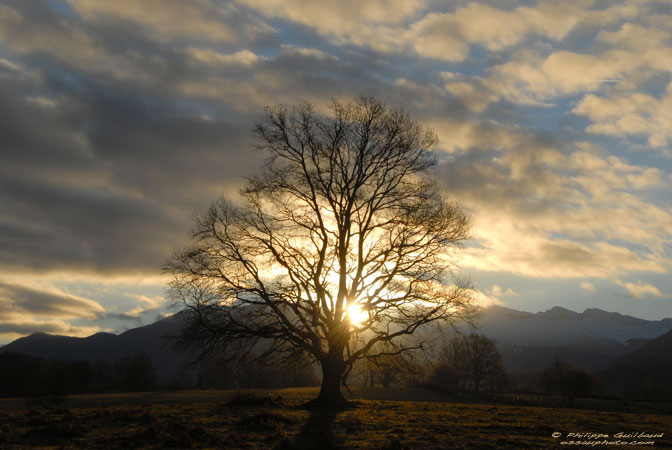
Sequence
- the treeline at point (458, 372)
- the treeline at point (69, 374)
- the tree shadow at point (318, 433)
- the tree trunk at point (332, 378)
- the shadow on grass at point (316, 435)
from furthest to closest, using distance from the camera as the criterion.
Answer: the treeline at point (69, 374), the treeline at point (458, 372), the tree trunk at point (332, 378), the tree shadow at point (318, 433), the shadow on grass at point (316, 435)

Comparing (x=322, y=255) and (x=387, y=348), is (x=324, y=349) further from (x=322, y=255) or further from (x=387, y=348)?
(x=322, y=255)

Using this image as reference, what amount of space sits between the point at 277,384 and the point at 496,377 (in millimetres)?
51285

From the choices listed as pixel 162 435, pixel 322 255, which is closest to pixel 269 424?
pixel 162 435

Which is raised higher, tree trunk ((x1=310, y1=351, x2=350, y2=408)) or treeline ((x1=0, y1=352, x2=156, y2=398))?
tree trunk ((x1=310, y1=351, x2=350, y2=408))

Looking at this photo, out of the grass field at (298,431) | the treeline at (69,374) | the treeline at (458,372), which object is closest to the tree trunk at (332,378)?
the grass field at (298,431)

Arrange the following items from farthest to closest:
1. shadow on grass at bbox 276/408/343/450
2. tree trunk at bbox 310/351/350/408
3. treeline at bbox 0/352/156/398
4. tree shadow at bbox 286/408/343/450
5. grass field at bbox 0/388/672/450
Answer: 1. treeline at bbox 0/352/156/398
2. tree trunk at bbox 310/351/350/408
3. grass field at bbox 0/388/672/450
4. tree shadow at bbox 286/408/343/450
5. shadow on grass at bbox 276/408/343/450

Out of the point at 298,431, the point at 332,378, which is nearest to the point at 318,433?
the point at 298,431

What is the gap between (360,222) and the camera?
26.4 meters

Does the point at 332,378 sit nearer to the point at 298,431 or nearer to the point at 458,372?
the point at 298,431

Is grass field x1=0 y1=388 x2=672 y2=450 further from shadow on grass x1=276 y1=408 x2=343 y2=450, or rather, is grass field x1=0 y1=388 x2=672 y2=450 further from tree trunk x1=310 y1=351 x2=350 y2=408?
tree trunk x1=310 y1=351 x2=350 y2=408

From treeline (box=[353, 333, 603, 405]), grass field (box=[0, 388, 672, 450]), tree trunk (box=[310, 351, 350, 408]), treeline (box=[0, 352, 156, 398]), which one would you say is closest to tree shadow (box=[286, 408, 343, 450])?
grass field (box=[0, 388, 672, 450])

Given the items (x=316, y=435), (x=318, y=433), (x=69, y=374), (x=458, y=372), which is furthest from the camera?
(x=69, y=374)

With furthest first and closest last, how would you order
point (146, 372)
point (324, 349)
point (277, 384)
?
point (277, 384) → point (146, 372) → point (324, 349)

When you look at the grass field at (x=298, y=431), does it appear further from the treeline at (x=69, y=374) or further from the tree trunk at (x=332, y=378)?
the treeline at (x=69, y=374)
